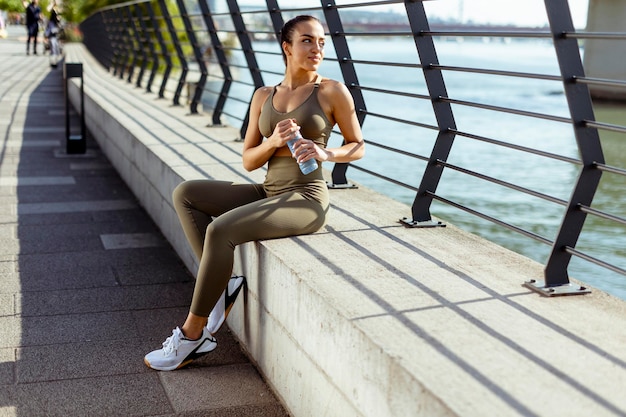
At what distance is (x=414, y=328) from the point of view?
9.59ft

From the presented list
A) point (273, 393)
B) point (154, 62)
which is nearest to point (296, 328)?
point (273, 393)

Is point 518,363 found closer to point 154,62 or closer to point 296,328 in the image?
point 296,328

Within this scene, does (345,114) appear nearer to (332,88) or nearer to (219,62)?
(332,88)

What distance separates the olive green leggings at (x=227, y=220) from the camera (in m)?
3.88

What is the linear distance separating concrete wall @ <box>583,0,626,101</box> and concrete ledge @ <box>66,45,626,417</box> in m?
26.9

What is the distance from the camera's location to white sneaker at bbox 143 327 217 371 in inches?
158

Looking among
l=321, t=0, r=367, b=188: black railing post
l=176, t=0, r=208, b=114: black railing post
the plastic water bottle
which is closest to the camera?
the plastic water bottle

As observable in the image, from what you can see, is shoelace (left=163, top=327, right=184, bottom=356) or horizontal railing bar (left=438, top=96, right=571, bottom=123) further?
shoelace (left=163, top=327, right=184, bottom=356)

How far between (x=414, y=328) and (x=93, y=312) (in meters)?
2.46

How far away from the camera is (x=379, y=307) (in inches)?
124

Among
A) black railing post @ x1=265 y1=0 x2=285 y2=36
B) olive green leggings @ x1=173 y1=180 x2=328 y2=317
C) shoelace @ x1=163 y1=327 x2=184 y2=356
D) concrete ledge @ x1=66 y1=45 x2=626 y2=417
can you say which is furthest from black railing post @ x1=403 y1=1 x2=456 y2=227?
black railing post @ x1=265 y1=0 x2=285 y2=36

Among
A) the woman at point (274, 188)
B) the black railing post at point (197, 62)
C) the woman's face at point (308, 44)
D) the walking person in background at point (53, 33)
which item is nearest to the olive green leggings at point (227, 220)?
the woman at point (274, 188)

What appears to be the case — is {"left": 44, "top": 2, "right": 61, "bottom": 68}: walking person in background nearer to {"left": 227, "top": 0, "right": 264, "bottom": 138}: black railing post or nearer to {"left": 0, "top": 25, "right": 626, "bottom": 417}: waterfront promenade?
{"left": 227, "top": 0, "right": 264, "bottom": 138}: black railing post

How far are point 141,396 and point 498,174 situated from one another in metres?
11.2
